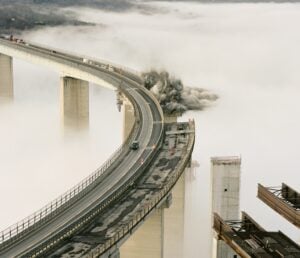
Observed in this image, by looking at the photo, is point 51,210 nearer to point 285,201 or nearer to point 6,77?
point 285,201

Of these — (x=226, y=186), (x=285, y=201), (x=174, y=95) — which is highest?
(x=174, y=95)

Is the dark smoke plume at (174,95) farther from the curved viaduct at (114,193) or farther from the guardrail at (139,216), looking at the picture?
the guardrail at (139,216)

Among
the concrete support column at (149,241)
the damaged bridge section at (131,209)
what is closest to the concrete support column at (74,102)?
the damaged bridge section at (131,209)

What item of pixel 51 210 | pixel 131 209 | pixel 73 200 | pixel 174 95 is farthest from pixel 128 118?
pixel 51 210

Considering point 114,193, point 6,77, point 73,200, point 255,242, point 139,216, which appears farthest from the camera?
point 6,77

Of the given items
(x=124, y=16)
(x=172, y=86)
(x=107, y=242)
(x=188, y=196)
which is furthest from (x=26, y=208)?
(x=124, y=16)
